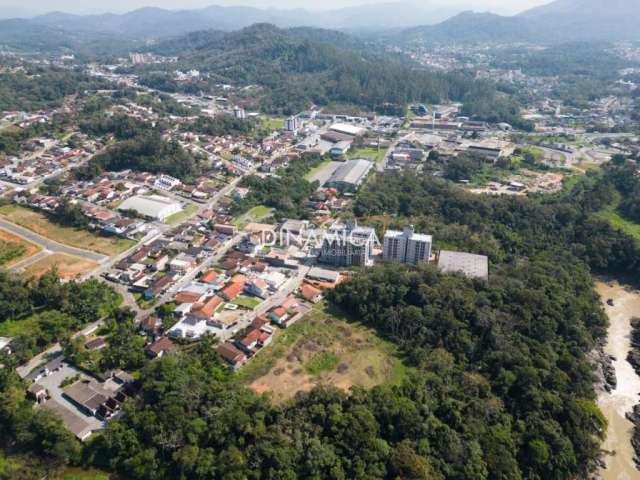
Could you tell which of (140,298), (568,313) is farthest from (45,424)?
(568,313)

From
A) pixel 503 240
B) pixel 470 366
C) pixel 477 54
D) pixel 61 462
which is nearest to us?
pixel 61 462

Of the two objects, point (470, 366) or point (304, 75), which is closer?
point (470, 366)

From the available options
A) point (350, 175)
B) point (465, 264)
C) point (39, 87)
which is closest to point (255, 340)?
point (465, 264)

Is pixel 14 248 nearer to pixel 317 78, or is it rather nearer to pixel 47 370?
pixel 47 370

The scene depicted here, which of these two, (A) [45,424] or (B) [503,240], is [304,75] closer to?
(B) [503,240]

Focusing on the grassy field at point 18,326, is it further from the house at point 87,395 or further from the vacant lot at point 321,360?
the vacant lot at point 321,360

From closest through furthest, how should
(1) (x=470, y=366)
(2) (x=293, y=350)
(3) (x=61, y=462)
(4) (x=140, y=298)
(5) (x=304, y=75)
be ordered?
1. (3) (x=61, y=462)
2. (1) (x=470, y=366)
3. (2) (x=293, y=350)
4. (4) (x=140, y=298)
5. (5) (x=304, y=75)
